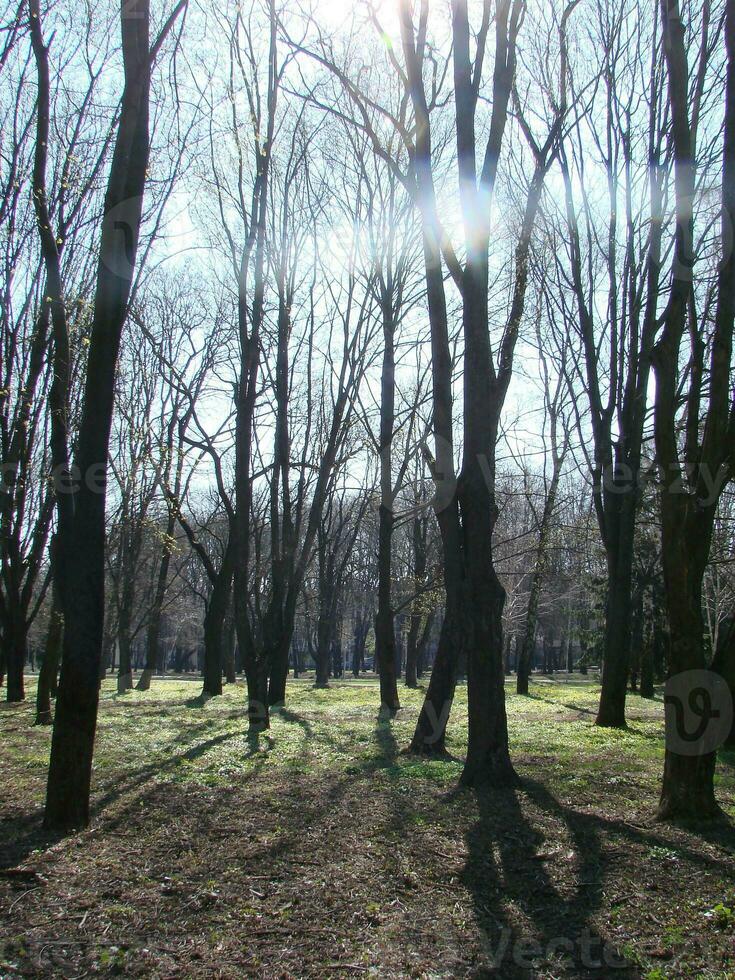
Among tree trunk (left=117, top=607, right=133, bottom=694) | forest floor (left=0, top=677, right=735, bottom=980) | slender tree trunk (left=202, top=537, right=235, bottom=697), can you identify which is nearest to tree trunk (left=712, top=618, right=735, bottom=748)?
forest floor (left=0, top=677, right=735, bottom=980)

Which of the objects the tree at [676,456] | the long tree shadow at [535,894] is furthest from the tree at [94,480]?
the tree at [676,456]

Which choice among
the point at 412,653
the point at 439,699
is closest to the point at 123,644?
the point at 412,653

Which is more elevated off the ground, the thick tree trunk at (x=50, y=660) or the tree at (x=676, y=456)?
the tree at (x=676, y=456)

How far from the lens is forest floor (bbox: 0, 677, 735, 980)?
11.4ft

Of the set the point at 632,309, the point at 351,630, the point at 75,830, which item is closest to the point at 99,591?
the point at 75,830

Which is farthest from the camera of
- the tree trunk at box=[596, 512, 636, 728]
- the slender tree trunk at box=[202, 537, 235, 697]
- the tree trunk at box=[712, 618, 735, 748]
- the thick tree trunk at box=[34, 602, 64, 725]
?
the slender tree trunk at box=[202, 537, 235, 697]

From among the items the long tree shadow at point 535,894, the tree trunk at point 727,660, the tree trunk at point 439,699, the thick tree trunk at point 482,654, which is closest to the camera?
the long tree shadow at point 535,894

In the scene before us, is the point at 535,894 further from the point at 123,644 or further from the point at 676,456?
the point at 123,644

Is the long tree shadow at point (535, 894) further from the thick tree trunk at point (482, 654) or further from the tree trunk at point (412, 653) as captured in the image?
the tree trunk at point (412, 653)

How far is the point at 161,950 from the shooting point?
3502 mm

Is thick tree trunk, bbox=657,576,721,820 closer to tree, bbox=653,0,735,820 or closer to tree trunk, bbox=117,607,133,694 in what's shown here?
tree, bbox=653,0,735,820

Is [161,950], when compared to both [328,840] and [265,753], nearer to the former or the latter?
[328,840]

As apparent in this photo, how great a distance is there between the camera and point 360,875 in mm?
4609

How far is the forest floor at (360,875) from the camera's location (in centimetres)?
348
